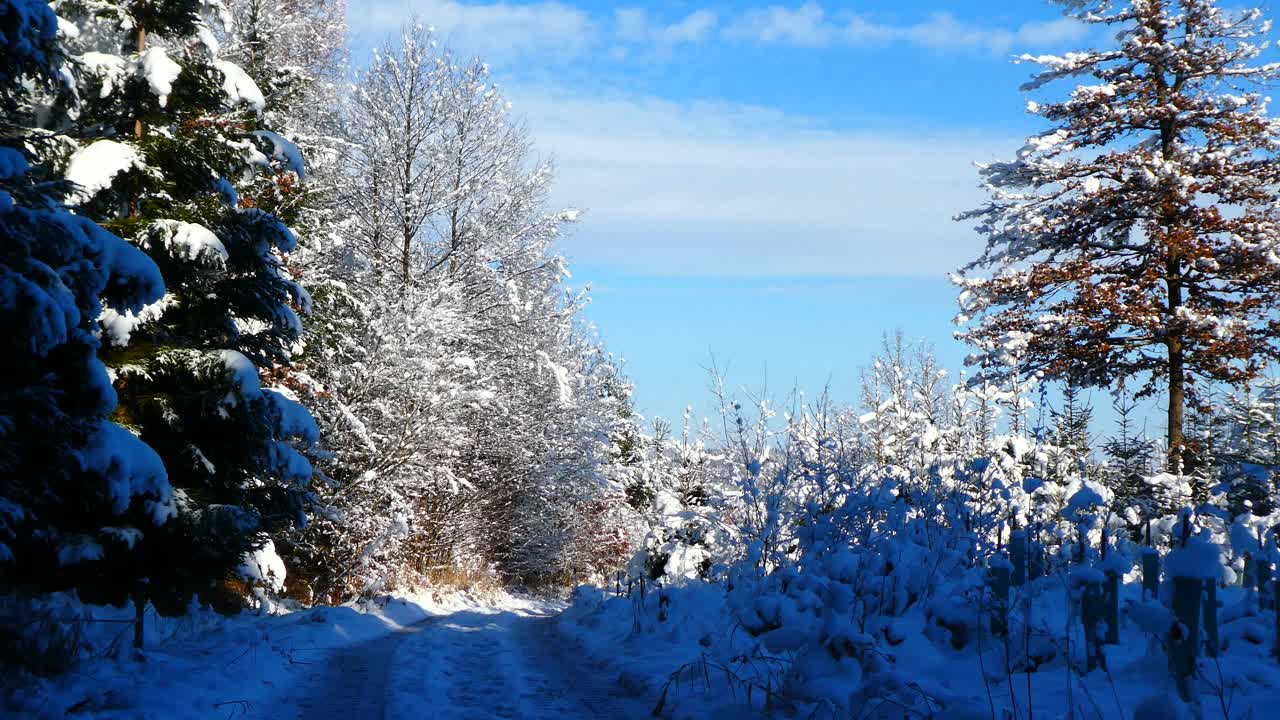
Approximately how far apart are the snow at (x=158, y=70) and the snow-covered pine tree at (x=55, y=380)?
822mm

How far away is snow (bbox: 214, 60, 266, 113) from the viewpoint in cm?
960

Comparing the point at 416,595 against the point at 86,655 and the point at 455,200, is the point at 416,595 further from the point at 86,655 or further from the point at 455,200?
the point at 86,655

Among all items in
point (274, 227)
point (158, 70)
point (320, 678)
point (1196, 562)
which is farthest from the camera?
point (274, 227)

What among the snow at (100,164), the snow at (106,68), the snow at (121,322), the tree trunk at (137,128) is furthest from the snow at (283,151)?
the snow at (121,322)

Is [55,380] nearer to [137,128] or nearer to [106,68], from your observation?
[137,128]

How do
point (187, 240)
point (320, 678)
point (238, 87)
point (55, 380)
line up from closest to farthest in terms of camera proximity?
1. point (55, 380)
2. point (320, 678)
3. point (187, 240)
4. point (238, 87)

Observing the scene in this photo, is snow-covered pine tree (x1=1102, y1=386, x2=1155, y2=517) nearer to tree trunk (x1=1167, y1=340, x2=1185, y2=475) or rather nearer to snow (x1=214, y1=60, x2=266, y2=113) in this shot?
tree trunk (x1=1167, y1=340, x2=1185, y2=475)

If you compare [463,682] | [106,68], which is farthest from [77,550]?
[106,68]

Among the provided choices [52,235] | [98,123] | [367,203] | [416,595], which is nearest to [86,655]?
[52,235]

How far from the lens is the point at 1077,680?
4.52 metres

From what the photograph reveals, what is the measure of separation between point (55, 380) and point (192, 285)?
9.51 feet

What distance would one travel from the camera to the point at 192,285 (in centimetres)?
912

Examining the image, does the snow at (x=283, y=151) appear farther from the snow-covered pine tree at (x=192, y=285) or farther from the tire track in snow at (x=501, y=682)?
the tire track in snow at (x=501, y=682)

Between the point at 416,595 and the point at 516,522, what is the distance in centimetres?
720
